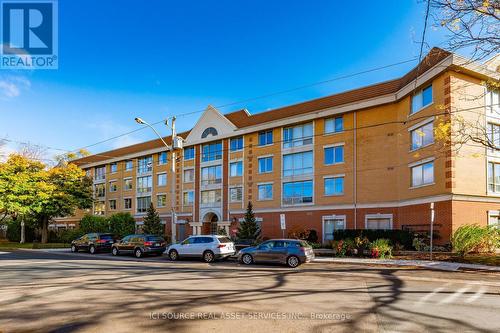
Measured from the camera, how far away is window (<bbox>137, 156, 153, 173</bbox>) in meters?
49.0

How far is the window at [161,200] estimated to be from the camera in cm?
4646

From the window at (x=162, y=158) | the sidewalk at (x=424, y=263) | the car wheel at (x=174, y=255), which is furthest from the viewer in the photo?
the window at (x=162, y=158)

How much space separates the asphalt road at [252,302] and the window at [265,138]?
2249 cm

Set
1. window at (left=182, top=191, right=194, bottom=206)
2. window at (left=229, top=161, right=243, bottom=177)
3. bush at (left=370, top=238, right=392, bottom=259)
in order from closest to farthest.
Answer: bush at (left=370, top=238, right=392, bottom=259), window at (left=229, top=161, right=243, bottom=177), window at (left=182, top=191, right=194, bottom=206)

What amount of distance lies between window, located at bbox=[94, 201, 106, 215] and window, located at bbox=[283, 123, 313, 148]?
32646 mm

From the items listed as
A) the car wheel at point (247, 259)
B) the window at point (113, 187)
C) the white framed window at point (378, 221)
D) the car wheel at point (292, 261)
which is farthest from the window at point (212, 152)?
the car wheel at point (292, 261)

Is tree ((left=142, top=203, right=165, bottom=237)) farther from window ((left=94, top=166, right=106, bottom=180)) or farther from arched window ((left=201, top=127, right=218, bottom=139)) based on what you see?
window ((left=94, top=166, right=106, bottom=180))

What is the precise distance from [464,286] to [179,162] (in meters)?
36.6

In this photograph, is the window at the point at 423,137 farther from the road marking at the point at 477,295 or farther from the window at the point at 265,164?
the road marking at the point at 477,295

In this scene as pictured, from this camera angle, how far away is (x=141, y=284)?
42.1 ft

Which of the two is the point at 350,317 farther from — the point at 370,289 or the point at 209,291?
the point at 209,291

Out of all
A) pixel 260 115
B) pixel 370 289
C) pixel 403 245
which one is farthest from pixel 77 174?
pixel 370 289

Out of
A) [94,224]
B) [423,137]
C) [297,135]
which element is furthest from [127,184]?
[423,137]

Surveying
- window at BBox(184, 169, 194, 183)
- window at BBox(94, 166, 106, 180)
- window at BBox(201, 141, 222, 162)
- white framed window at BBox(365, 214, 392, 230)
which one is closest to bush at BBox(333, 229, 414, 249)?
white framed window at BBox(365, 214, 392, 230)
